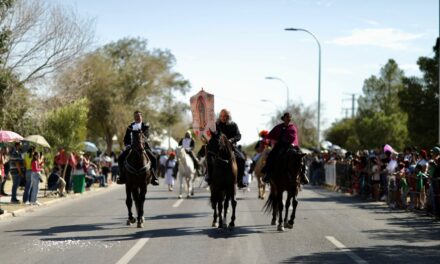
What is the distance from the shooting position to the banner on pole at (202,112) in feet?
58.5

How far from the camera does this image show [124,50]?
7912cm

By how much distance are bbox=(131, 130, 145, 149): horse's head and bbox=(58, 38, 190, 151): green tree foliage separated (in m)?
52.7

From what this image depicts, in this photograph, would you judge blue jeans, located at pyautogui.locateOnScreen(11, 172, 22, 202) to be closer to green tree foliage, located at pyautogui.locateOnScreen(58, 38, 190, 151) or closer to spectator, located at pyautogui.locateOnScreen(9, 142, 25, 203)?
spectator, located at pyautogui.locateOnScreen(9, 142, 25, 203)

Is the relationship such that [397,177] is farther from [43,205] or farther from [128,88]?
[128,88]

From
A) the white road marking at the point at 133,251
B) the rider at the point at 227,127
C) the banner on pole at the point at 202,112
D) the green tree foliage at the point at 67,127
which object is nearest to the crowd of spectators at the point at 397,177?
the rider at the point at 227,127

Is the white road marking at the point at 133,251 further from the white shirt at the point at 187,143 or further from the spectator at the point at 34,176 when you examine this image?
the white shirt at the point at 187,143

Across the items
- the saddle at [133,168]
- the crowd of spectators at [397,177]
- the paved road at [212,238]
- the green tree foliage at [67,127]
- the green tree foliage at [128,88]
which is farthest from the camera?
the green tree foliage at [128,88]

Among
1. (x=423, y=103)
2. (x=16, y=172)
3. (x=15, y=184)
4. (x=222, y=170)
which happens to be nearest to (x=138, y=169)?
(x=222, y=170)

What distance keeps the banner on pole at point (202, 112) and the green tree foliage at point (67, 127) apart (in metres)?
14.1

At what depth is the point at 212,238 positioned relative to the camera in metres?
14.5

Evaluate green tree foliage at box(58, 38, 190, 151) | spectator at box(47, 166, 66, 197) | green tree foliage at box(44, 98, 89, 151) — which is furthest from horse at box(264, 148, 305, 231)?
green tree foliage at box(58, 38, 190, 151)

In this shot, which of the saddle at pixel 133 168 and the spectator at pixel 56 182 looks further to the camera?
the spectator at pixel 56 182

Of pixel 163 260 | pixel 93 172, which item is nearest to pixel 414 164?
pixel 163 260

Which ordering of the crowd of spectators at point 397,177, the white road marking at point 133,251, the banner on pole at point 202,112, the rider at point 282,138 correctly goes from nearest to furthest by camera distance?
1. the white road marking at point 133,251
2. the rider at point 282,138
3. the banner on pole at point 202,112
4. the crowd of spectators at point 397,177
